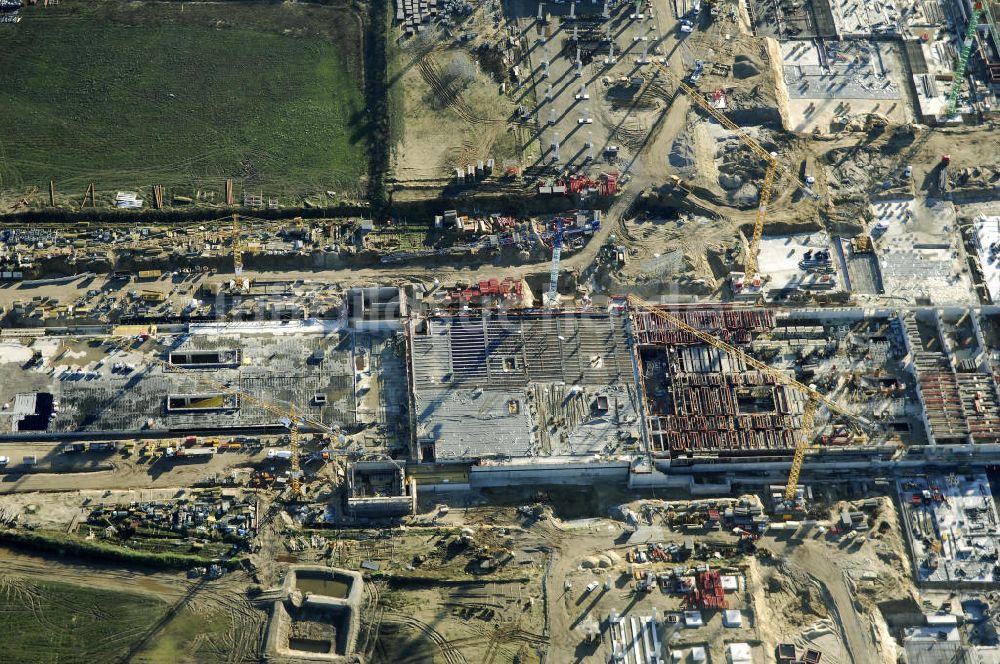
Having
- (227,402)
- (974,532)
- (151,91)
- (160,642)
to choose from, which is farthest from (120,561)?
(974,532)

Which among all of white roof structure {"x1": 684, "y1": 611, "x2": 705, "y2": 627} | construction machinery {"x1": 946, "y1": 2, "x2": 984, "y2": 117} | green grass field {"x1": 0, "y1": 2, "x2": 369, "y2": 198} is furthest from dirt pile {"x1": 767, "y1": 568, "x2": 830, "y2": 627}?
construction machinery {"x1": 946, "y1": 2, "x2": 984, "y2": 117}

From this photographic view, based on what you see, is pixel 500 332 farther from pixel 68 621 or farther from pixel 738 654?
pixel 68 621

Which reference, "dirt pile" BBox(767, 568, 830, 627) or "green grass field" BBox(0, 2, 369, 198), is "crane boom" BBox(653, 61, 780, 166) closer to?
"green grass field" BBox(0, 2, 369, 198)

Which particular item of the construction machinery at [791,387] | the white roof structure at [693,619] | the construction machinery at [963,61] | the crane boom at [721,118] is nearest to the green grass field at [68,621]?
the white roof structure at [693,619]

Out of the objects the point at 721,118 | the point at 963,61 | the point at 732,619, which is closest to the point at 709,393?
the point at 732,619

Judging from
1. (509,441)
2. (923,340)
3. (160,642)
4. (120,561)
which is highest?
(923,340)

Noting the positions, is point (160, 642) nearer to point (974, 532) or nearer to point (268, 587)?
point (268, 587)
